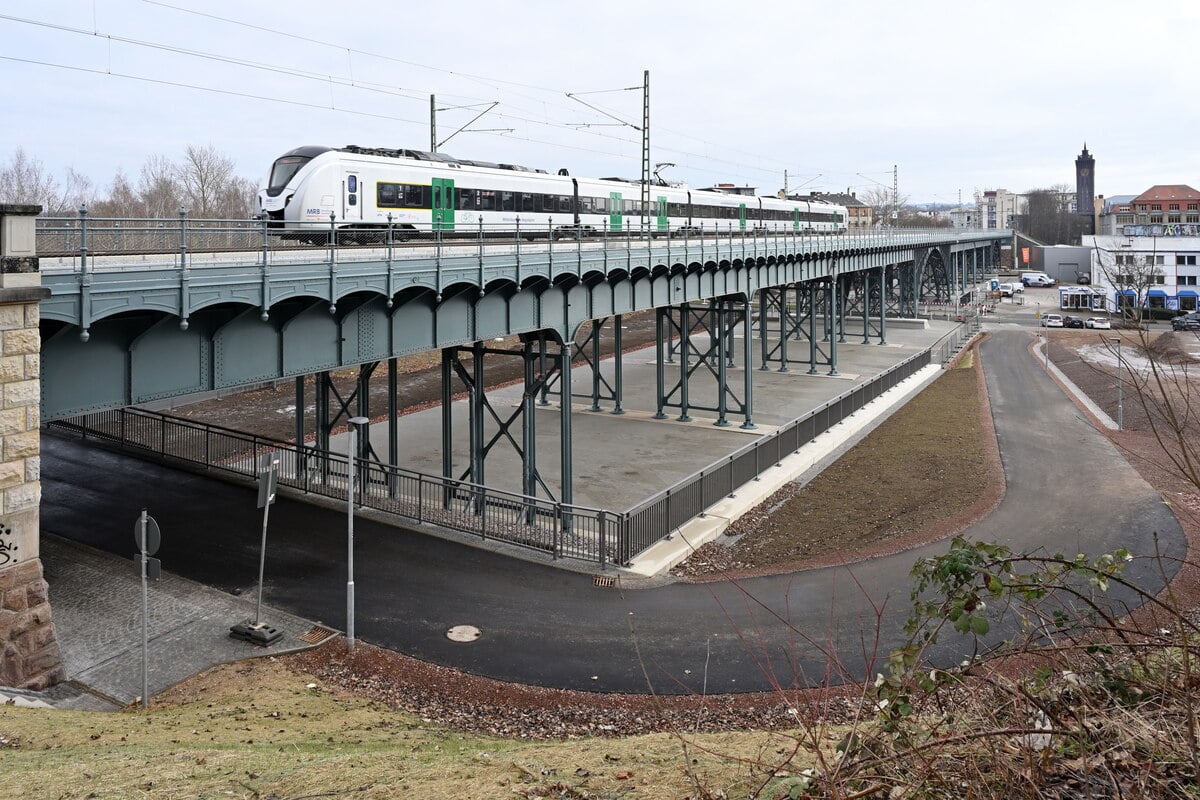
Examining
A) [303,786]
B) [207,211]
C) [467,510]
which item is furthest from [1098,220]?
[303,786]

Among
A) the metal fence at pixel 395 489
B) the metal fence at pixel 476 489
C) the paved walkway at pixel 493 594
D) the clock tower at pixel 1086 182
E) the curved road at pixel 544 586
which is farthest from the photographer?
the clock tower at pixel 1086 182

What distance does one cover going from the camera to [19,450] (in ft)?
37.1

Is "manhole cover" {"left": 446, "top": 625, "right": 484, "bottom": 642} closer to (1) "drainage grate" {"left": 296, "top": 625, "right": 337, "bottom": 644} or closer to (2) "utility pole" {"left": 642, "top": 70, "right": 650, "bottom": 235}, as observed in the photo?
(1) "drainage grate" {"left": 296, "top": 625, "right": 337, "bottom": 644}

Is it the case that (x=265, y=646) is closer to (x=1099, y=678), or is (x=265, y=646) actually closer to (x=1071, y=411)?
(x=1099, y=678)

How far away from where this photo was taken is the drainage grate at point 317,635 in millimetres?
14742

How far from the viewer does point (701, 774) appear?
809 cm

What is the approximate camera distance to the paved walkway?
14.2m

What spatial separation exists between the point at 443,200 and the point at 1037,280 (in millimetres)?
111890

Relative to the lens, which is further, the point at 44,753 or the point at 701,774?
the point at 44,753

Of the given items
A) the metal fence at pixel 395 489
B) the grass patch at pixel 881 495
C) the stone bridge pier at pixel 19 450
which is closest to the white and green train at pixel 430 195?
the stone bridge pier at pixel 19 450

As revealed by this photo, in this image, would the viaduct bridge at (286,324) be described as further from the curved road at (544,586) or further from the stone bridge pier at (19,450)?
the curved road at (544,586)

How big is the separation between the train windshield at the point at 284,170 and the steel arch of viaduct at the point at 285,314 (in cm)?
748

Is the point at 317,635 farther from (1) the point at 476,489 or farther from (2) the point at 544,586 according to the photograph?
(1) the point at 476,489

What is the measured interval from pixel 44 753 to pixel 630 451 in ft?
76.9
